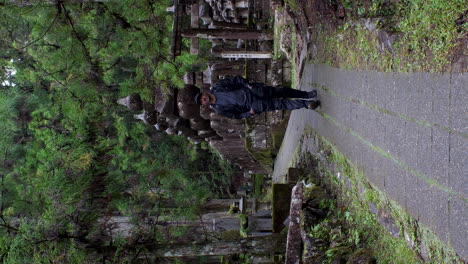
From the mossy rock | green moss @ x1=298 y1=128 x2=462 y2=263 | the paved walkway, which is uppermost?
the paved walkway

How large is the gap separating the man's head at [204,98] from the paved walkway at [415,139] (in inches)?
92.2

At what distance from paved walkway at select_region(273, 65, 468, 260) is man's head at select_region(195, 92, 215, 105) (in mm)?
2343

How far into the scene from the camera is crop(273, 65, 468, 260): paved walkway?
3222mm

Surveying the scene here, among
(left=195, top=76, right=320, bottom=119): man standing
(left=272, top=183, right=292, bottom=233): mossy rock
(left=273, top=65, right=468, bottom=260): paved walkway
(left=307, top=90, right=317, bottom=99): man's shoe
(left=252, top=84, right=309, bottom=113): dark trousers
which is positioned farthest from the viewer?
(left=307, top=90, right=317, bottom=99): man's shoe

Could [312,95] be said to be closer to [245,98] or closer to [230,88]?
[245,98]

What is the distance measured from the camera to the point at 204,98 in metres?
7.09

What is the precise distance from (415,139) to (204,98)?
3.98 metres

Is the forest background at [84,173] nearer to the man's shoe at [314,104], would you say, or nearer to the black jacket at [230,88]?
the black jacket at [230,88]

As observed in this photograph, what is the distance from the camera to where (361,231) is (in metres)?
5.15

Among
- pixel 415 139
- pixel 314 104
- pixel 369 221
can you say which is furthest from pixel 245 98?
pixel 415 139

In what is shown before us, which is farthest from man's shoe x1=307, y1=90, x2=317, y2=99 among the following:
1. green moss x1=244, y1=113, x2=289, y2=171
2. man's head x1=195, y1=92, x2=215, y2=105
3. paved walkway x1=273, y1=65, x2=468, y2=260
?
green moss x1=244, y1=113, x2=289, y2=171

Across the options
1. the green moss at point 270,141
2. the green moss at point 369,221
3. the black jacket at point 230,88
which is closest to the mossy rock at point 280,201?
the green moss at point 369,221

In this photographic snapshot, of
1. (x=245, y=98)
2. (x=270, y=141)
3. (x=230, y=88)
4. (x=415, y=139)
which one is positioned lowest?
(x=270, y=141)

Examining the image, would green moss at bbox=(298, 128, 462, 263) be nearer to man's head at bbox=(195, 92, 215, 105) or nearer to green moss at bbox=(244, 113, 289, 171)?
man's head at bbox=(195, 92, 215, 105)
